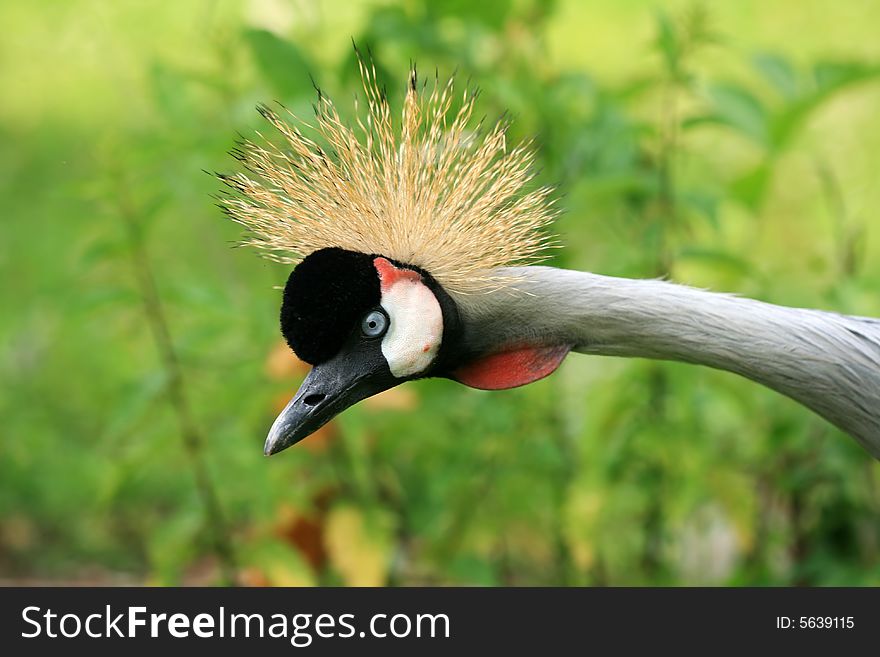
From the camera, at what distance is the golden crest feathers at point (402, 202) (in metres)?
1.10

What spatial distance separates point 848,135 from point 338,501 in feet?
8.53

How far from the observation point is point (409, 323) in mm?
1076

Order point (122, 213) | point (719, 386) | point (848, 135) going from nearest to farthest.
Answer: point (122, 213), point (719, 386), point (848, 135)

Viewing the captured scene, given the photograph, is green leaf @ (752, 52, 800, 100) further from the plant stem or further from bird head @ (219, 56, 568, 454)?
the plant stem

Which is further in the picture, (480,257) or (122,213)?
(122,213)

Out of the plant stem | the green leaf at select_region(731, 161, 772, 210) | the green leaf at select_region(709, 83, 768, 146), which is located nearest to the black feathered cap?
the plant stem

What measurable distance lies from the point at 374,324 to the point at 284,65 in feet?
2.49

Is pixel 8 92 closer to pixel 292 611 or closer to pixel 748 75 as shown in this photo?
pixel 748 75

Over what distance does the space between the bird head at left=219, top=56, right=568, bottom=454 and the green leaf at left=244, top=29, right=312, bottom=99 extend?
53cm

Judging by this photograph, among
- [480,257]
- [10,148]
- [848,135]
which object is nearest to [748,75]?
[848,135]

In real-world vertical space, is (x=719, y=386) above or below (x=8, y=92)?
below

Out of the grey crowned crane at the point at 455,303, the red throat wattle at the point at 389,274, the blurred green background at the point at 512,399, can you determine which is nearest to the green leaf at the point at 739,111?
the blurred green background at the point at 512,399

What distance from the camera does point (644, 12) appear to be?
385cm

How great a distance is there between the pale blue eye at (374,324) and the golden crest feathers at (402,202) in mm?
64
